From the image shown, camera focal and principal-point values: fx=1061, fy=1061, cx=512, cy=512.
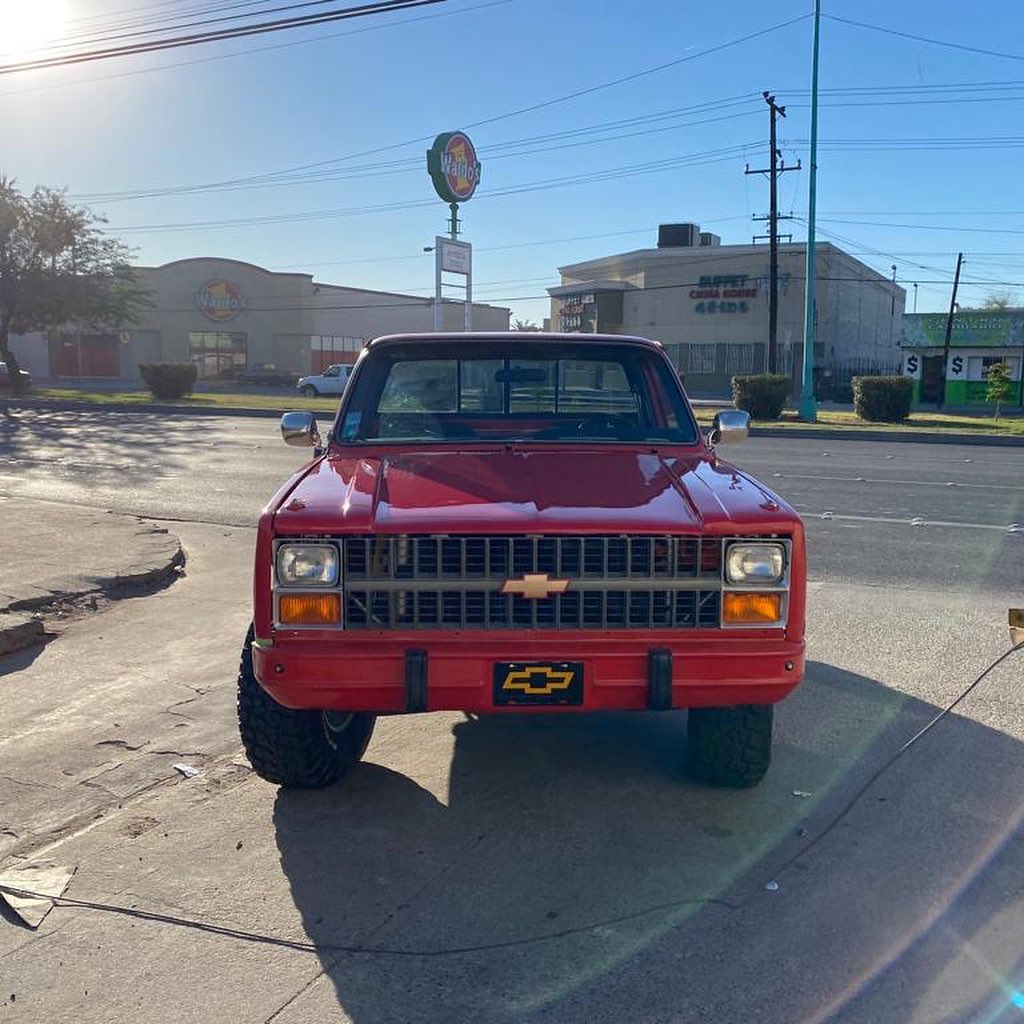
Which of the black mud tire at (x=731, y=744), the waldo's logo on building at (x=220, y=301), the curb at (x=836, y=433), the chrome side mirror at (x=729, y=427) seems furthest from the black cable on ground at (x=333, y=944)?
the waldo's logo on building at (x=220, y=301)

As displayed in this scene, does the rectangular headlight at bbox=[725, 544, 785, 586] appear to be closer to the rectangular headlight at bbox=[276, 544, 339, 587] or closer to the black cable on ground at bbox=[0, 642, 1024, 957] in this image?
the black cable on ground at bbox=[0, 642, 1024, 957]

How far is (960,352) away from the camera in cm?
4503

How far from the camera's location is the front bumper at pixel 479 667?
3.45m

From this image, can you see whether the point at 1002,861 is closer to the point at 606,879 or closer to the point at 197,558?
the point at 606,879

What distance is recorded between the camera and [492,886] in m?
3.38

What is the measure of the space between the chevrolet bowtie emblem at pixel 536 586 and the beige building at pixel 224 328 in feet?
187

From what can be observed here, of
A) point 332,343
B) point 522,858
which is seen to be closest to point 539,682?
point 522,858

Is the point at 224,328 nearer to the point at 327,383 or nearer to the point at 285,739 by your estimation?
the point at 327,383

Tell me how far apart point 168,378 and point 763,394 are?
61.5 ft

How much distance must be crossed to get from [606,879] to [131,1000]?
146 cm

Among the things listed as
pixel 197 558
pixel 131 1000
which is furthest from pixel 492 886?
pixel 197 558

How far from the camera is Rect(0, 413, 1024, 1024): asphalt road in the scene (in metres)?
2.82

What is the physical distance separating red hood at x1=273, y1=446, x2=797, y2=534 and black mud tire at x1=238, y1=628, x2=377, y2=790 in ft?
2.35

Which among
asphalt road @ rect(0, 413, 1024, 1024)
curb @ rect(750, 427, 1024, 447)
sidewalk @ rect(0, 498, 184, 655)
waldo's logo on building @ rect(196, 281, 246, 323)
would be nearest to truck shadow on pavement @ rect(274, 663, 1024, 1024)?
asphalt road @ rect(0, 413, 1024, 1024)
